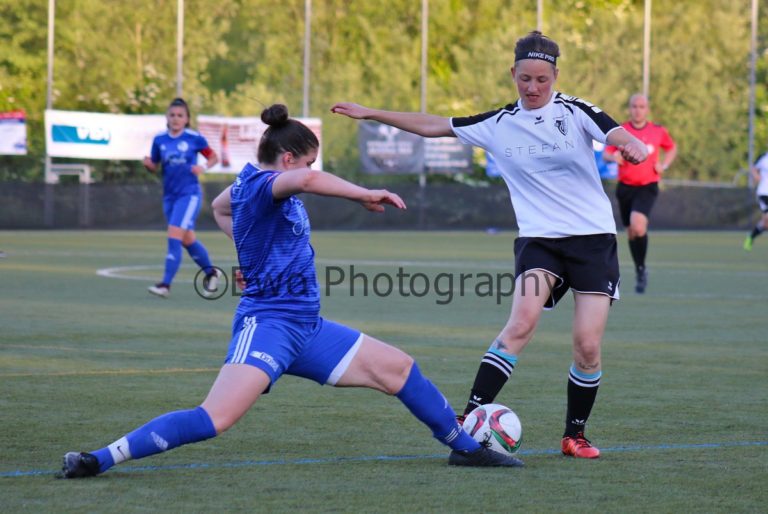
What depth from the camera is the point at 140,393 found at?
8.45 meters

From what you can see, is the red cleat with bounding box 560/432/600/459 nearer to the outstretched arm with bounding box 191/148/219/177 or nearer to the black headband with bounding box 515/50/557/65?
the black headband with bounding box 515/50/557/65

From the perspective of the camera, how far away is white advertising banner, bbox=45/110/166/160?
34.5 m

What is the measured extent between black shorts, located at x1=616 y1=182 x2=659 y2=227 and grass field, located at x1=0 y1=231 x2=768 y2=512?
1.04 m

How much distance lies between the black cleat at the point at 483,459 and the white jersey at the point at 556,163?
1.15m

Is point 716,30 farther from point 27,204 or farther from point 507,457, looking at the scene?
point 507,457

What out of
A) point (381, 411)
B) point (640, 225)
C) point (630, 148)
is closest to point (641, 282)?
point (640, 225)

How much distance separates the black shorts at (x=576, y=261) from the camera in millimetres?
6770

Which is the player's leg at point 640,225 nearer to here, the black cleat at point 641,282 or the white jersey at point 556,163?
the black cleat at point 641,282

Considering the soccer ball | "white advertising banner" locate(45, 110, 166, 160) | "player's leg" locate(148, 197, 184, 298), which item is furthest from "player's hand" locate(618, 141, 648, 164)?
"white advertising banner" locate(45, 110, 166, 160)

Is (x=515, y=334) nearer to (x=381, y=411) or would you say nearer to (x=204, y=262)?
(x=381, y=411)

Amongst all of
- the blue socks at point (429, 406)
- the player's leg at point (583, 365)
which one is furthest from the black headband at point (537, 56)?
the blue socks at point (429, 406)

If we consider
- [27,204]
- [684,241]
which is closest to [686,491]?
[684,241]

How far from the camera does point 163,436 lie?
572 centimetres

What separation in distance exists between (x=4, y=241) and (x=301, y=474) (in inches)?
910
